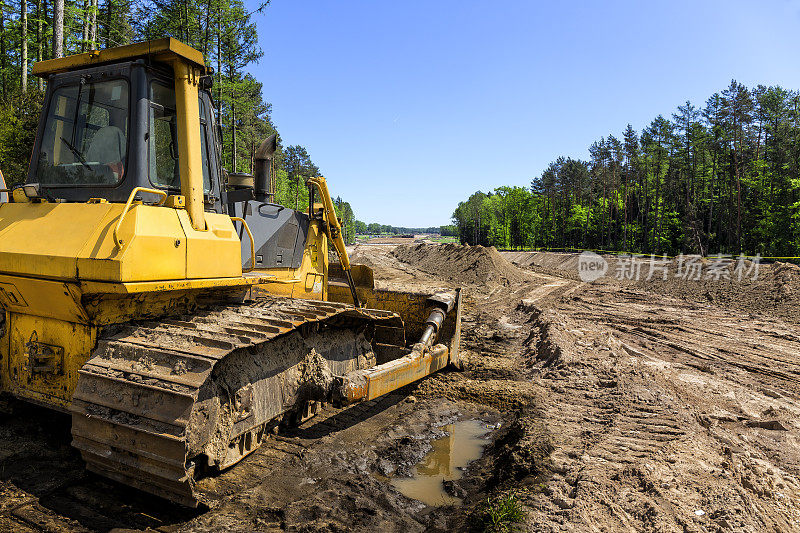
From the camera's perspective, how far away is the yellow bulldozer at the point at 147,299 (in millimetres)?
3152

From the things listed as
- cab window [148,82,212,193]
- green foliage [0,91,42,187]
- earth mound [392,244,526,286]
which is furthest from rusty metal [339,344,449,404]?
earth mound [392,244,526,286]

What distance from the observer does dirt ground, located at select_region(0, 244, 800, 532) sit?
3.37 metres

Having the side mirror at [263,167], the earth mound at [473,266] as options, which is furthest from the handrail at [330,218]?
the earth mound at [473,266]

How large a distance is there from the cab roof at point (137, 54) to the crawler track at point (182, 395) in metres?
2.17

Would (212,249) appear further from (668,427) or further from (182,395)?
(668,427)

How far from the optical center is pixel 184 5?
24.0 metres

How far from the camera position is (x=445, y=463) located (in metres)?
4.66

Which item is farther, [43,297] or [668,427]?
[668,427]

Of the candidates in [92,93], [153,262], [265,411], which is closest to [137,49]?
[92,93]

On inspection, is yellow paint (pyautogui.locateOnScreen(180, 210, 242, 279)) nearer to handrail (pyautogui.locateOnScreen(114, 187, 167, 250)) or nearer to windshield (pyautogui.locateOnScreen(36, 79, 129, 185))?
handrail (pyautogui.locateOnScreen(114, 187, 167, 250))

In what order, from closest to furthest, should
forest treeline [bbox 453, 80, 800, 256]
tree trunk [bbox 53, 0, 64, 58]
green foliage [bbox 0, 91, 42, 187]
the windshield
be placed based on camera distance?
the windshield
tree trunk [bbox 53, 0, 64, 58]
green foliage [bbox 0, 91, 42, 187]
forest treeline [bbox 453, 80, 800, 256]

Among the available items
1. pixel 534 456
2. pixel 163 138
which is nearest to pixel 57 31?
pixel 163 138

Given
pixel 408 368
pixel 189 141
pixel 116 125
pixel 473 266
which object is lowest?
pixel 408 368

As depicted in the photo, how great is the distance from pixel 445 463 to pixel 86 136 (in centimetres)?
444
